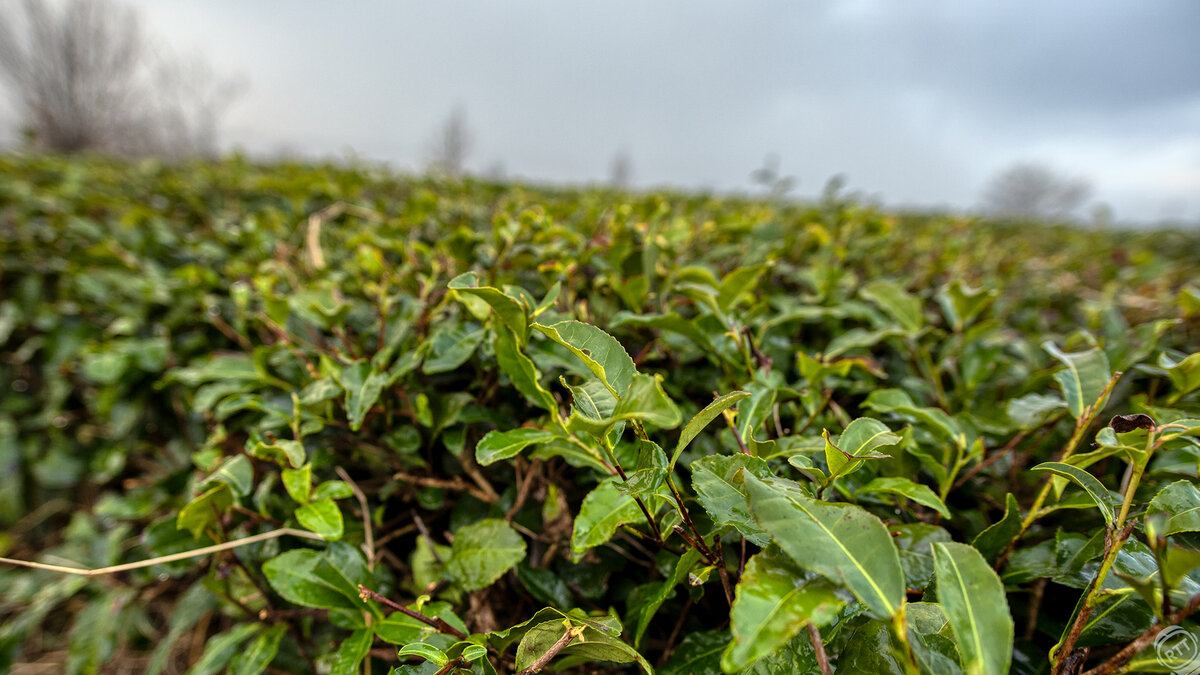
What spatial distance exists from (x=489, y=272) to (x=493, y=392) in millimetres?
301

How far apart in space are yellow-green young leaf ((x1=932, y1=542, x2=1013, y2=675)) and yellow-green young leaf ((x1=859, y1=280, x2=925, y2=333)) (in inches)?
27.3

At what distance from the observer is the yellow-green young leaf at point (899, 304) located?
43.4 inches

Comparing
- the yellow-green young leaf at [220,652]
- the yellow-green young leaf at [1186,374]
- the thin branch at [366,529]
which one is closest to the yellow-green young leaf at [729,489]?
the thin branch at [366,529]

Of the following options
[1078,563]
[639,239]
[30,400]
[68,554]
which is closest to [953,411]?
[1078,563]

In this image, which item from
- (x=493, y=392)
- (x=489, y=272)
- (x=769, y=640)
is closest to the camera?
(x=769, y=640)

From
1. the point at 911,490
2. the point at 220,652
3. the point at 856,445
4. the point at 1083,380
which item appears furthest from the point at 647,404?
the point at 220,652

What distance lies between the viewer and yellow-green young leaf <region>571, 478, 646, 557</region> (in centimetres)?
69

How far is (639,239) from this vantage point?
4.40 feet

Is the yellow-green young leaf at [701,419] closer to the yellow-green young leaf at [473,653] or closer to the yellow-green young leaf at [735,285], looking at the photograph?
the yellow-green young leaf at [473,653]

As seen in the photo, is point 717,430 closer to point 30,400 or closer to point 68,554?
point 68,554

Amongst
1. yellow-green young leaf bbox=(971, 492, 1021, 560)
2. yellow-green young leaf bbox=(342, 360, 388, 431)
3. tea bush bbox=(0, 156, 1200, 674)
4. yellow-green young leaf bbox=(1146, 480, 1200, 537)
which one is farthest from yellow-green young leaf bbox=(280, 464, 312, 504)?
yellow-green young leaf bbox=(1146, 480, 1200, 537)

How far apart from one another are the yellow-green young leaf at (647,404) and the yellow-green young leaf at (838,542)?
0.13 meters

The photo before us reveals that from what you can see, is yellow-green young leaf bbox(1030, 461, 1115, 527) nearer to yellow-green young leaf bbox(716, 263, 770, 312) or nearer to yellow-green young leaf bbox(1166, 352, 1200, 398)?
yellow-green young leaf bbox(1166, 352, 1200, 398)

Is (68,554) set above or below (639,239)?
below
